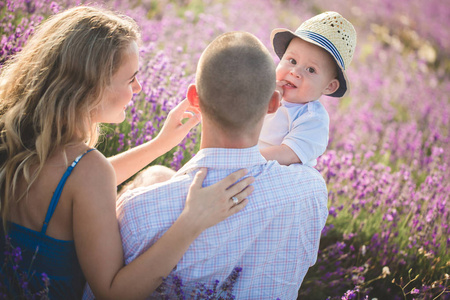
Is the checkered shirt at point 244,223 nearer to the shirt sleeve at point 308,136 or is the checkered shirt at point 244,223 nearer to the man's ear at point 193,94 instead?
the man's ear at point 193,94

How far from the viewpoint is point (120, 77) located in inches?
76.8

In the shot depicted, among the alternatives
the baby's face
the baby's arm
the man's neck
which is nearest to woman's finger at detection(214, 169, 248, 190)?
the man's neck

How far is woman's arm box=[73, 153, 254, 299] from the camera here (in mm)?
1653

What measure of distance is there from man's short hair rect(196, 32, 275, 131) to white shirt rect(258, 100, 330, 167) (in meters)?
0.60

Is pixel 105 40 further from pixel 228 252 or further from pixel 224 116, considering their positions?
pixel 228 252

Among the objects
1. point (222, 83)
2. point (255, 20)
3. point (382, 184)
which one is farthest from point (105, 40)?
point (255, 20)

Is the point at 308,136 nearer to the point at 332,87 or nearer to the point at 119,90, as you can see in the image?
the point at 332,87

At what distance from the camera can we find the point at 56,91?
1.80 m

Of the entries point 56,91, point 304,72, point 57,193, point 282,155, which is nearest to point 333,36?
point 304,72

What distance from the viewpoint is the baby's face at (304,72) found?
2.43m

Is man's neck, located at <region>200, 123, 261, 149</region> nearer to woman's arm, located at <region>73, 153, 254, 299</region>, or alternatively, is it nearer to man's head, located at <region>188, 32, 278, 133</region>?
man's head, located at <region>188, 32, 278, 133</region>

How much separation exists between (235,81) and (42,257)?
1.13 m

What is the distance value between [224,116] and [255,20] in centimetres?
663

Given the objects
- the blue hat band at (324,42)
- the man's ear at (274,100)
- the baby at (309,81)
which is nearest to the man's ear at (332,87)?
the baby at (309,81)
